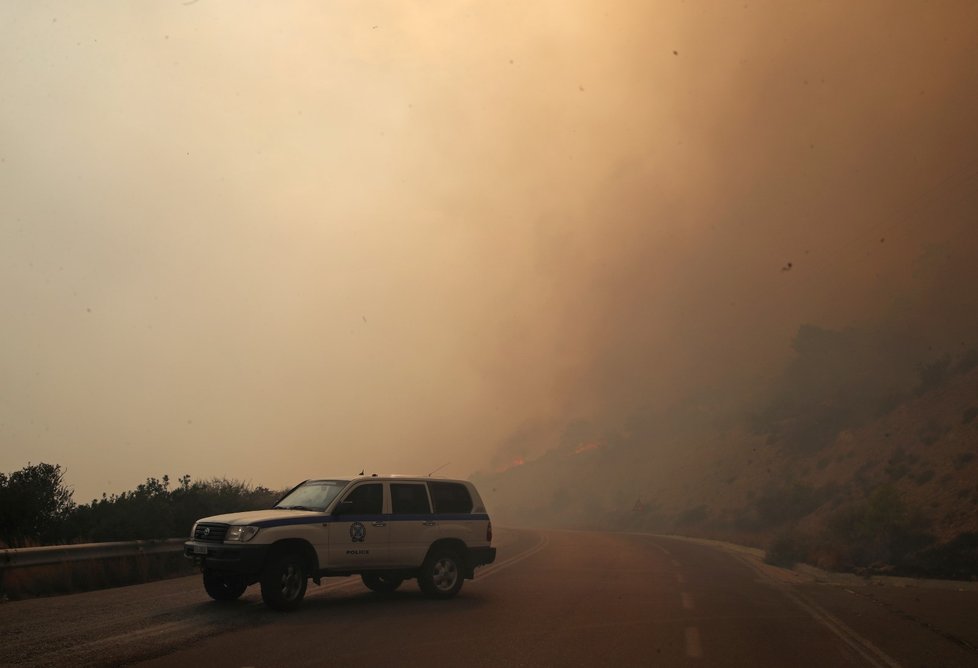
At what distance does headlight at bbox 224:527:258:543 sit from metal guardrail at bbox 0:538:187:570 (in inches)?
171

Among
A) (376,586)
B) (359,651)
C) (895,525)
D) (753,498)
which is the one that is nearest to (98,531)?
(376,586)

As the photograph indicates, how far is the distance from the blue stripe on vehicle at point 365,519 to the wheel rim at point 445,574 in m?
0.75

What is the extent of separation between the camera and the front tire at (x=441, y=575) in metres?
14.3

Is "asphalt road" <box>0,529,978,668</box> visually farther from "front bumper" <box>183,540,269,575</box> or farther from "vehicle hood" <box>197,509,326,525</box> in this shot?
"vehicle hood" <box>197,509,326,525</box>

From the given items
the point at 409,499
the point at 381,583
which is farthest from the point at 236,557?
the point at 381,583

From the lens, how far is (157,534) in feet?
61.7

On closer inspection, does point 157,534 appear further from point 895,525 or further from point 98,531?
point 895,525

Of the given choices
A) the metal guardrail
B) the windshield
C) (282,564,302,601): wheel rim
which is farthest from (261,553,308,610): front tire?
the metal guardrail

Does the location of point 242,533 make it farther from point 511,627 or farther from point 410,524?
point 511,627

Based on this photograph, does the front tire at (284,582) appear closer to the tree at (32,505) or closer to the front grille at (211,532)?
the front grille at (211,532)

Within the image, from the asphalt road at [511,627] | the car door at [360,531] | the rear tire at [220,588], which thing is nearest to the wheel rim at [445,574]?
the asphalt road at [511,627]

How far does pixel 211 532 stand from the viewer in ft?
41.9

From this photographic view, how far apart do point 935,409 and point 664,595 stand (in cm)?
4568

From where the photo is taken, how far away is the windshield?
13703 mm
